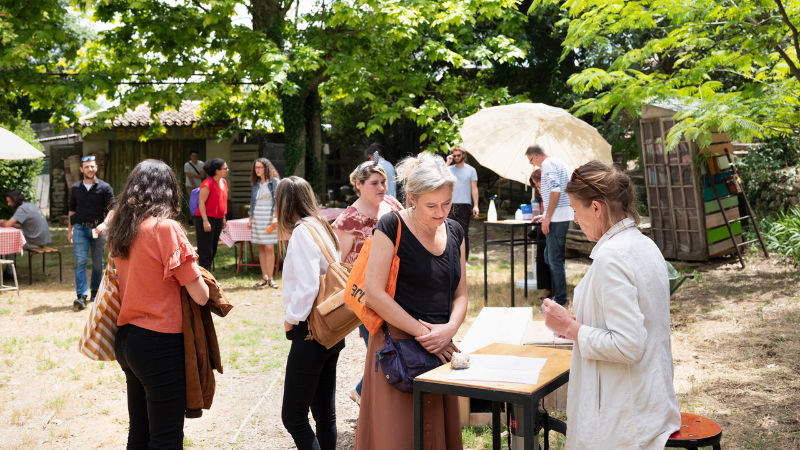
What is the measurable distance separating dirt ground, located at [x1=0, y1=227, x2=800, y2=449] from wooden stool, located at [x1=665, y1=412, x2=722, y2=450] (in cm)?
164

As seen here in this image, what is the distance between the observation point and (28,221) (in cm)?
1088

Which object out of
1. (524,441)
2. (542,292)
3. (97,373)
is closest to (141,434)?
(524,441)

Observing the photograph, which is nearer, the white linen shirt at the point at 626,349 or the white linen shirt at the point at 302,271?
the white linen shirt at the point at 626,349

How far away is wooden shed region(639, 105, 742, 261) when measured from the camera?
34.2 ft

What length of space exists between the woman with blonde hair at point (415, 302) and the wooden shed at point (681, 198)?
8.28m

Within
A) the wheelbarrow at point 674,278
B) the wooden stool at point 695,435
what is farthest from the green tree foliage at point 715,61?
the wooden stool at point 695,435

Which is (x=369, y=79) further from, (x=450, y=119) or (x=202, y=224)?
(x=202, y=224)

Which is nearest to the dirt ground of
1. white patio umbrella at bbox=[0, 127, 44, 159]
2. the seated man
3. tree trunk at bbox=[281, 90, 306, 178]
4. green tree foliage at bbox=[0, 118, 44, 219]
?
the seated man

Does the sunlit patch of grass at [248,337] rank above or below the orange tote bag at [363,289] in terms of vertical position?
below

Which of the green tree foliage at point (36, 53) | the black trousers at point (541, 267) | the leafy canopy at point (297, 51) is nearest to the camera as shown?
the black trousers at point (541, 267)

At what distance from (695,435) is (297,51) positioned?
1126 centimetres

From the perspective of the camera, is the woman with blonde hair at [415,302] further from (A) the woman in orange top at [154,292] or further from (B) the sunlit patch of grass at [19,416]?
(B) the sunlit patch of grass at [19,416]

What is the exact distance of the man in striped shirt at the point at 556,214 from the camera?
7371mm

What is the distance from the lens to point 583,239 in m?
12.1
